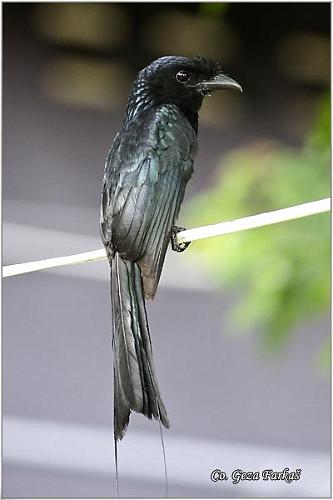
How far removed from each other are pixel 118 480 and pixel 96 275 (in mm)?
716

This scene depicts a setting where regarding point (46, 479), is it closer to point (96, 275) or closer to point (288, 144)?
point (96, 275)

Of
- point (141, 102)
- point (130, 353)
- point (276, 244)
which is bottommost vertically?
point (130, 353)

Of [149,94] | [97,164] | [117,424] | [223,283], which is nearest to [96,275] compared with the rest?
[97,164]

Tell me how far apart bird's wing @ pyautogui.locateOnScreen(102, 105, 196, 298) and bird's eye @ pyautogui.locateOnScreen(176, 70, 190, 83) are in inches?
2.5

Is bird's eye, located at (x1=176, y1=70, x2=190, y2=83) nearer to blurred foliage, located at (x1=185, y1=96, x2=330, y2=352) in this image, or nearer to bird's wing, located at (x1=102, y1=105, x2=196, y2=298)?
bird's wing, located at (x1=102, y1=105, x2=196, y2=298)

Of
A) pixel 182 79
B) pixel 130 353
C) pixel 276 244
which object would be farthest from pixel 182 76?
pixel 130 353

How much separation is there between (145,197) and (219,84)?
0.30 m

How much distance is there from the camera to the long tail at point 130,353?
1.60 m

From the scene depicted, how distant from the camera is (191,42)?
236cm

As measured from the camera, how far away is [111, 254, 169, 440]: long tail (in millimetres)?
1604

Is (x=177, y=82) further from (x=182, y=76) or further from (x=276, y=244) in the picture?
(x=276, y=244)

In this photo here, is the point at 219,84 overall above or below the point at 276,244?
above

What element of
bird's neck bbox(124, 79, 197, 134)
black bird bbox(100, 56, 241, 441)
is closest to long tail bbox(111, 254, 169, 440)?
black bird bbox(100, 56, 241, 441)

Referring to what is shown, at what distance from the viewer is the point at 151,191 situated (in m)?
1.80
